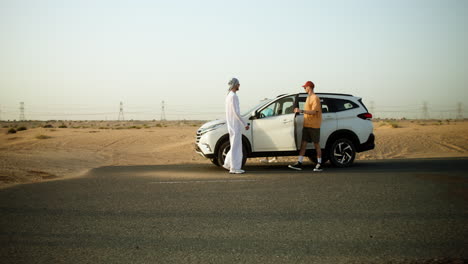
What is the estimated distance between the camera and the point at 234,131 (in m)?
11.0

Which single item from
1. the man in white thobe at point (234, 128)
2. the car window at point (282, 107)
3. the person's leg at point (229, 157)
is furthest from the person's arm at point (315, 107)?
the person's leg at point (229, 157)

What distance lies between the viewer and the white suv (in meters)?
Result: 11.8

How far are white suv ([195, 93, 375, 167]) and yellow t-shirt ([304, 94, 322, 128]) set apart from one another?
20.3 inches

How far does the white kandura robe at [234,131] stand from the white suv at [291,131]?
0.65 m

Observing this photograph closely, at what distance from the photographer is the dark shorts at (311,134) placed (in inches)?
445

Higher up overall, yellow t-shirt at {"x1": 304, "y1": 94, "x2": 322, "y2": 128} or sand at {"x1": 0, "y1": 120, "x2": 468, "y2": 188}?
yellow t-shirt at {"x1": 304, "y1": 94, "x2": 322, "y2": 128}

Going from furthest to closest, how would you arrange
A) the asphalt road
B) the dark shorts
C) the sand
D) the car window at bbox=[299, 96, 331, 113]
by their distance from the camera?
the sand → the car window at bbox=[299, 96, 331, 113] → the dark shorts → the asphalt road

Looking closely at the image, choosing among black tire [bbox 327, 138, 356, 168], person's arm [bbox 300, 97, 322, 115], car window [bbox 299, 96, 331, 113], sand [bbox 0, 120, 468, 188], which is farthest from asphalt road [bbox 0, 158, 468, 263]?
sand [bbox 0, 120, 468, 188]

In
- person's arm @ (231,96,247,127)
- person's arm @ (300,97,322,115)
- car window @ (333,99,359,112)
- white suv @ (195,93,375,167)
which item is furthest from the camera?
car window @ (333,99,359,112)

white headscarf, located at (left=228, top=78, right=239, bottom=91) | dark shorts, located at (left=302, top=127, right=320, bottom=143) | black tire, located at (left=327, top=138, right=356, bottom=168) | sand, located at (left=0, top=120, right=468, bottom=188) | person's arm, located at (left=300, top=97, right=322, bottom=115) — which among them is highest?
white headscarf, located at (left=228, top=78, right=239, bottom=91)

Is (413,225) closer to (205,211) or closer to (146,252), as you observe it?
(205,211)

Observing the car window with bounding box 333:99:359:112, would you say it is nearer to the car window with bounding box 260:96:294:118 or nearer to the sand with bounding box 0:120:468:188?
the car window with bounding box 260:96:294:118

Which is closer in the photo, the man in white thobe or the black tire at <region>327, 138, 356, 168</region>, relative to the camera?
the man in white thobe

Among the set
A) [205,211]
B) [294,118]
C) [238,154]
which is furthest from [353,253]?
[294,118]
